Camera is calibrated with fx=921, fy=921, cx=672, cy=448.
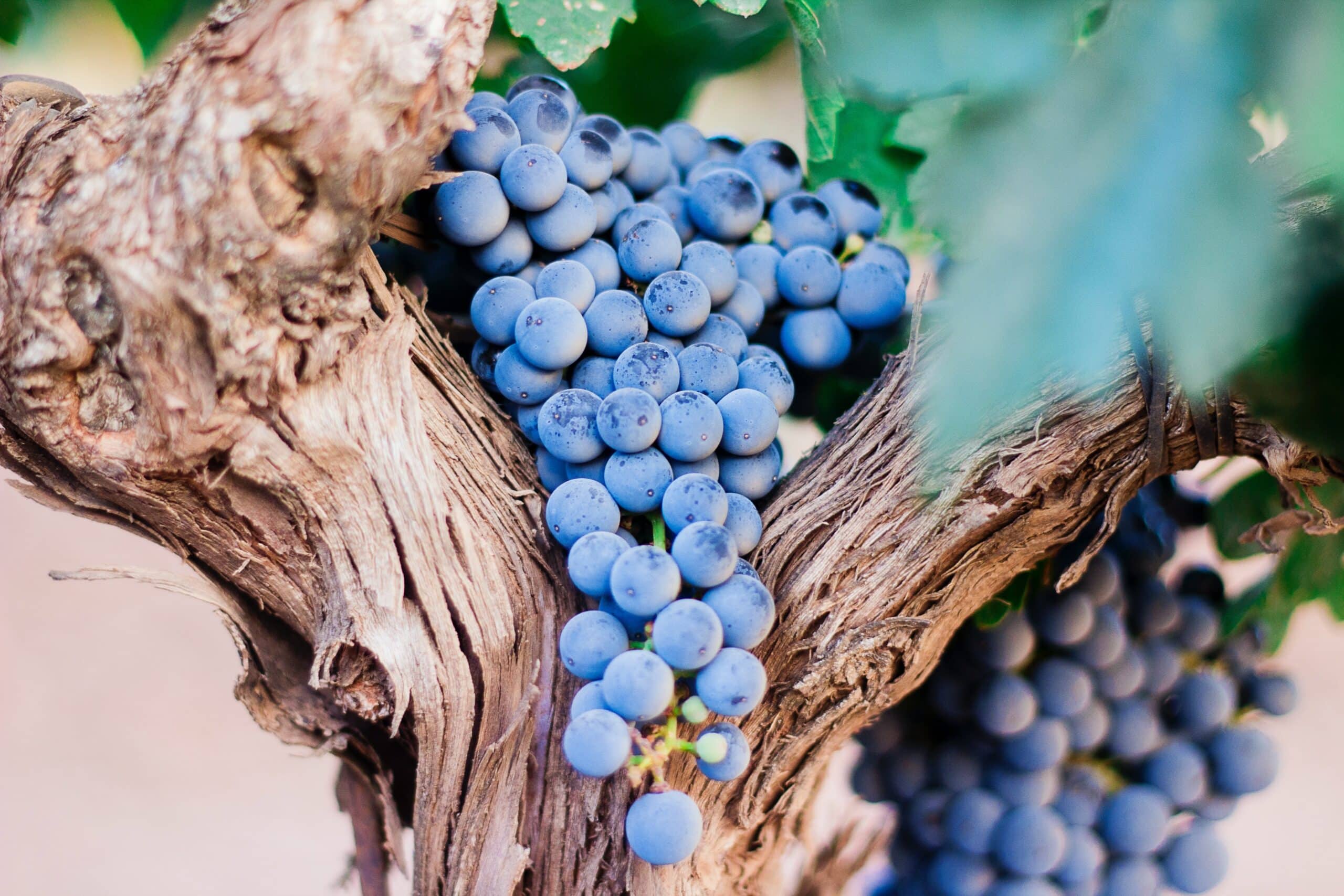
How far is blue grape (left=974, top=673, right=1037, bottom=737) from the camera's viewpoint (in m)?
0.59

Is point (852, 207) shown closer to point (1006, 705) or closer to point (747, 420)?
point (747, 420)

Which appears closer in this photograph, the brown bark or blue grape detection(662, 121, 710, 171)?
the brown bark

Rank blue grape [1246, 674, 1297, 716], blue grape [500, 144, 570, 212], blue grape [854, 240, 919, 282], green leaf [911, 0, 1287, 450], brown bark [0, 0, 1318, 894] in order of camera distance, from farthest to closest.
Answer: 1. blue grape [1246, 674, 1297, 716]
2. blue grape [854, 240, 919, 282]
3. blue grape [500, 144, 570, 212]
4. brown bark [0, 0, 1318, 894]
5. green leaf [911, 0, 1287, 450]

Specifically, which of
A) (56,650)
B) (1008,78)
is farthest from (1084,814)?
(56,650)

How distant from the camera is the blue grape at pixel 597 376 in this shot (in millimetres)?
465

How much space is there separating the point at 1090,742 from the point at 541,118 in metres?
0.53

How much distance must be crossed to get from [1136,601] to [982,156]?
486 millimetres

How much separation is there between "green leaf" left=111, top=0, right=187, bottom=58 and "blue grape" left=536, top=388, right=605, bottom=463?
15.7 inches

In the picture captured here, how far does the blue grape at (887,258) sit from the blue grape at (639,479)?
207 millimetres

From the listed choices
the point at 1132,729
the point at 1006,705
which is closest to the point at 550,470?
the point at 1006,705

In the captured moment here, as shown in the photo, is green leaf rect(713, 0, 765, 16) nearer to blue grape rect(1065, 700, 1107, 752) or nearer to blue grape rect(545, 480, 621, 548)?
blue grape rect(545, 480, 621, 548)

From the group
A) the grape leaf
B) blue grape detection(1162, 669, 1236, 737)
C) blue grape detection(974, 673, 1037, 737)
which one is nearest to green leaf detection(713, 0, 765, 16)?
the grape leaf

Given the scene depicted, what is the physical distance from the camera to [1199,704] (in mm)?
643

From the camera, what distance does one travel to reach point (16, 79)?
443 mm
